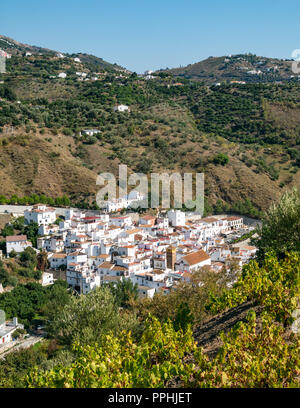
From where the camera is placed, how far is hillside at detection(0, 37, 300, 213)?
38.5 m

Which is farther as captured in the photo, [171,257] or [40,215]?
[40,215]

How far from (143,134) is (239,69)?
60.6 m

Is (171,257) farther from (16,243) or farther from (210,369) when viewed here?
(210,369)

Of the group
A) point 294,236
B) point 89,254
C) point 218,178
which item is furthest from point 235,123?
point 294,236

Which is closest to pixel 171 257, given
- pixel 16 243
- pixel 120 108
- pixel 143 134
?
pixel 16 243

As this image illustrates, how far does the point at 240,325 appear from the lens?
5.72 meters

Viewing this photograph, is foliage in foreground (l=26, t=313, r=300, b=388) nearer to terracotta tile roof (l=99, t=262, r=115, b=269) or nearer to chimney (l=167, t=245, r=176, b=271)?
terracotta tile roof (l=99, t=262, r=115, b=269)

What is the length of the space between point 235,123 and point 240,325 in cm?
5309

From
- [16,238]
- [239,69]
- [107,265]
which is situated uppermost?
[239,69]

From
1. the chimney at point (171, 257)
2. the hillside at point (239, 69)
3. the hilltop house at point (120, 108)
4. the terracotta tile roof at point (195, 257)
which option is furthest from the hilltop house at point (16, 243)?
the hillside at point (239, 69)

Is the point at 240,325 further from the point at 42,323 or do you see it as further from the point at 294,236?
the point at 42,323

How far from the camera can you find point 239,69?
9906cm

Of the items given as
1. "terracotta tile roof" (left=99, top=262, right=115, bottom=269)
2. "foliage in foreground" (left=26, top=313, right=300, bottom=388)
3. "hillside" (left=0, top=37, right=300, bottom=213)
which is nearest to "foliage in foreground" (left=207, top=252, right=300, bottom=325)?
"foliage in foreground" (left=26, top=313, right=300, bottom=388)

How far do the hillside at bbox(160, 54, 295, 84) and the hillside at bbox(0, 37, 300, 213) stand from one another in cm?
2689
